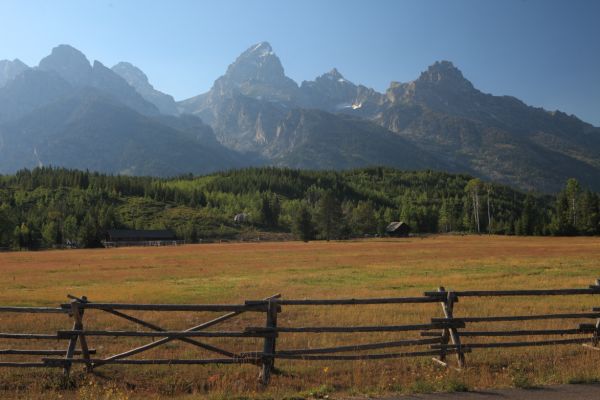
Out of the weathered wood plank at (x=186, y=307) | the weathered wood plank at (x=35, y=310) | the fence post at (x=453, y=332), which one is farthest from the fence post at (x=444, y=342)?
the weathered wood plank at (x=35, y=310)

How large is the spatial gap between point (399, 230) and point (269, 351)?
167m

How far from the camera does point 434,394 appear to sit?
11.7m

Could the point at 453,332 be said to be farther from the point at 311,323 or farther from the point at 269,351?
the point at 311,323

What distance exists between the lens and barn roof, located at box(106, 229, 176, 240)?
173750 millimetres

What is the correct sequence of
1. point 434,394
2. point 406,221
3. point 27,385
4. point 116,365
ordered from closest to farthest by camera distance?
point 434,394
point 27,385
point 116,365
point 406,221

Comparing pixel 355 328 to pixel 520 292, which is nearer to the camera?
pixel 355 328

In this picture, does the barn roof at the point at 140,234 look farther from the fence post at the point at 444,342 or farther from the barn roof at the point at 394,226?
the fence post at the point at 444,342

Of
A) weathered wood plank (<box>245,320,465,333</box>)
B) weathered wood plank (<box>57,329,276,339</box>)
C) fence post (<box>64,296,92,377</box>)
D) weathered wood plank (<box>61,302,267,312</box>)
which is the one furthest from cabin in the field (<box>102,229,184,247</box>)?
weathered wood plank (<box>245,320,465,333</box>)

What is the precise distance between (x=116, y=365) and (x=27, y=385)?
2612mm

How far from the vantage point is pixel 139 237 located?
176 m

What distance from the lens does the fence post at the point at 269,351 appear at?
13.4 metres

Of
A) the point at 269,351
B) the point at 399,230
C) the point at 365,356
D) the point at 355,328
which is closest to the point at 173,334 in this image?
the point at 269,351

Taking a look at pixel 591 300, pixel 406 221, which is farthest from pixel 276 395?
pixel 406 221

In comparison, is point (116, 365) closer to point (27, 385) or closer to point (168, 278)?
point (27, 385)
